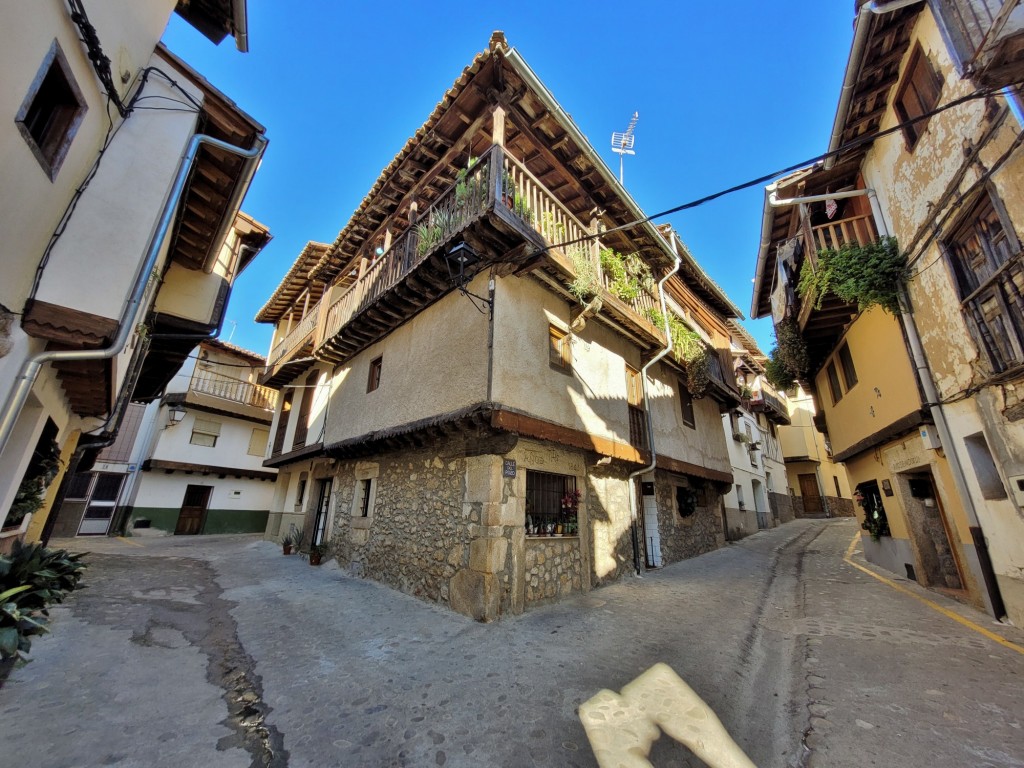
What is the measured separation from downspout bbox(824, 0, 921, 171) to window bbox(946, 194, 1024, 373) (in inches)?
74.6

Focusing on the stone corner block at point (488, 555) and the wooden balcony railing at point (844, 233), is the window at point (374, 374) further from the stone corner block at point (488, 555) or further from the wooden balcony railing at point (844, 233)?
the wooden balcony railing at point (844, 233)

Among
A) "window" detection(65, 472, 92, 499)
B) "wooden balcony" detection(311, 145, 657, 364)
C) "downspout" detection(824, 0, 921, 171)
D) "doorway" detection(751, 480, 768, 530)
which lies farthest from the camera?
"doorway" detection(751, 480, 768, 530)

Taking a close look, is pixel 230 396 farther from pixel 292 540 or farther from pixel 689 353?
pixel 689 353

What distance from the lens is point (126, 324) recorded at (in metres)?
3.87

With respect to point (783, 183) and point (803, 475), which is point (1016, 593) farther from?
point (803, 475)

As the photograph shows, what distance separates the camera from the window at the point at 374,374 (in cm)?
930

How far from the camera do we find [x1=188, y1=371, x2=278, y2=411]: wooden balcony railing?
55.7ft

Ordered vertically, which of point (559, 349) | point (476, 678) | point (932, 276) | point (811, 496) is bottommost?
point (476, 678)

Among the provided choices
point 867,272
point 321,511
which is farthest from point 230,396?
point 867,272

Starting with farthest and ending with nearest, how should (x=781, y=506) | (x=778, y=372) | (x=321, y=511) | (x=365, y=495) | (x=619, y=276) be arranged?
(x=781, y=506), (x=321, y=511), (x=778, y=372), (x=365, y=495), (x=619, y=276)

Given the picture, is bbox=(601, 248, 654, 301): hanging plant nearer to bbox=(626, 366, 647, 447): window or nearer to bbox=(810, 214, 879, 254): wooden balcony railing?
bbox=(626, 366, 647, 447): window

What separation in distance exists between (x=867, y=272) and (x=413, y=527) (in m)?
8.64

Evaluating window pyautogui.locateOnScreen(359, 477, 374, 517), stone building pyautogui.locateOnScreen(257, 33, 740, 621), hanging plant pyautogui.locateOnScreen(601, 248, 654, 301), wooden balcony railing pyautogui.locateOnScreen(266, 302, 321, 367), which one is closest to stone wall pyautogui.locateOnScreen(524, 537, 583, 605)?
stone building pyautogui.locateOnScreen(257, 33, 740, 621)

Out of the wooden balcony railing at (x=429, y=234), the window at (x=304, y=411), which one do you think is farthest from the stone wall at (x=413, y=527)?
the window at (x=304, y=411)
